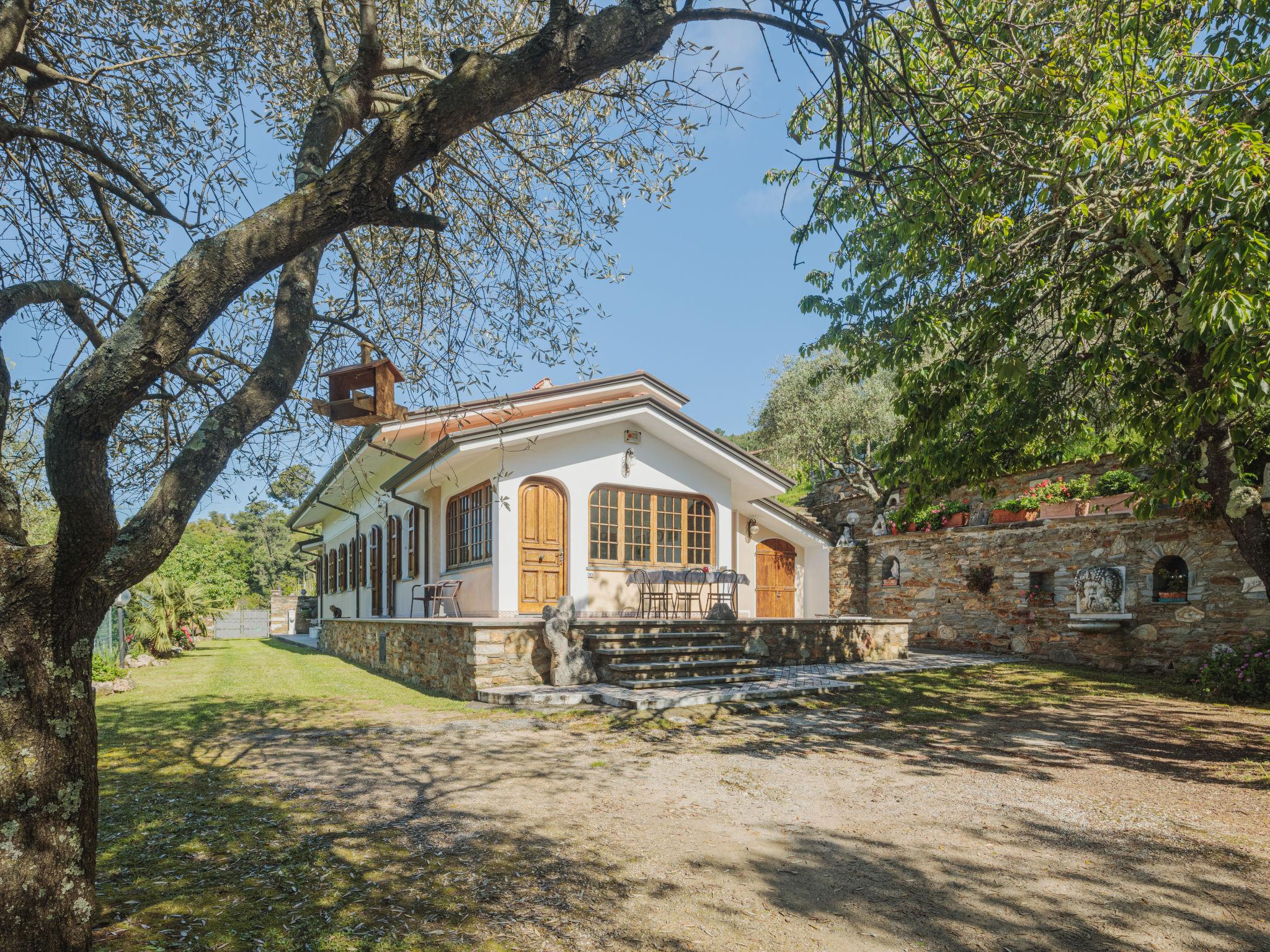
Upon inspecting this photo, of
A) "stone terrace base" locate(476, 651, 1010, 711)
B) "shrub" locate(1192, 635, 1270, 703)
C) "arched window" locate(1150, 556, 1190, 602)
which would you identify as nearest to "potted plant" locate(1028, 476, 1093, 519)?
"arched window" locate(1150, 556, 1190, 602)

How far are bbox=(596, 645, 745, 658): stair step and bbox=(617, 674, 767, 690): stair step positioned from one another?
0.44 m

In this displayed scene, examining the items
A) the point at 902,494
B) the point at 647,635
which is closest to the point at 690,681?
the point at 647,635

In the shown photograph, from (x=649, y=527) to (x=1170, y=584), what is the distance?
28.9 feet

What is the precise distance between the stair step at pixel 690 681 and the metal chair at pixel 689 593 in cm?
253

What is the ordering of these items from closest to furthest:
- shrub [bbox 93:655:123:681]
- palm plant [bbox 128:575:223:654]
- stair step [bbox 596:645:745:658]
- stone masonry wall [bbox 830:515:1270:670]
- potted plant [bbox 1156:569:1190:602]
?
stair step [bbox 596:645:745:658]
shrub [bbox 93:655:123:681]
stone masonry wall [bbox 830:515:1270:670]
potted plant [bbox 1156:569:1190:602]
palm plant [bbox 128:575:223:654]

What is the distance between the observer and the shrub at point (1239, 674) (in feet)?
32.5

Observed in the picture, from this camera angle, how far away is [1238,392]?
5664mm

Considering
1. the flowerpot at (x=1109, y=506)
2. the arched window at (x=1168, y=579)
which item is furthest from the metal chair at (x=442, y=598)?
the arched window at (x=1168, y=579)

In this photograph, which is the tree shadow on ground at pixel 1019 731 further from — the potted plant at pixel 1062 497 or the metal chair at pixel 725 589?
the potted plant at pixel 1062 497

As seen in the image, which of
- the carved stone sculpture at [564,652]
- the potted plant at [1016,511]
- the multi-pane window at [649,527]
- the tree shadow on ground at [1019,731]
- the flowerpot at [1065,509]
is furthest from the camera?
the potted plant at [1016,511]

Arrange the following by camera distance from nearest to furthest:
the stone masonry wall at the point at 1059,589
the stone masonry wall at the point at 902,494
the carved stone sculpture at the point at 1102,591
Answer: the stone masonry wall at the point at 1059,589 < the carved stone sculpture at the point at 1102,591 < the stone masonry wall at the point at 902,494

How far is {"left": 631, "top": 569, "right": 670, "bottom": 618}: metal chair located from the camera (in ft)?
43.1

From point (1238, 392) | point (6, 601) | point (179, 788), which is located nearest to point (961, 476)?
point (1238, 392)

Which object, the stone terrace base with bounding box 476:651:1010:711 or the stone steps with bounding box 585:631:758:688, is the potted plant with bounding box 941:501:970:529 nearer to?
the stone terrace base with bounding box 476:651:1010:711
